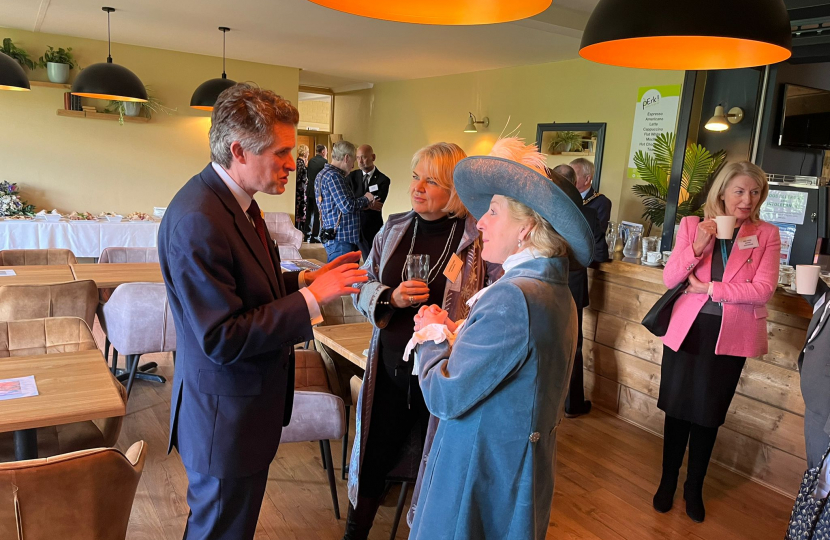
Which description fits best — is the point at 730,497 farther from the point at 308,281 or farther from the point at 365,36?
the point at 365,36

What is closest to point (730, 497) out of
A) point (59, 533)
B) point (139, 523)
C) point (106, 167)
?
point (139, 523)

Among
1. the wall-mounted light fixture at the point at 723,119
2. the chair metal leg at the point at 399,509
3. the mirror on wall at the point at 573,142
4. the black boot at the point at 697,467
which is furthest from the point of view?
the mirror on wall at the point at 573,142

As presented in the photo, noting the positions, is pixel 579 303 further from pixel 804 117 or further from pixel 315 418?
pixel 804 117

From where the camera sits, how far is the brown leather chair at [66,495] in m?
1.29

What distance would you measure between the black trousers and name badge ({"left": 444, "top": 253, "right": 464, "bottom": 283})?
0.43 metres

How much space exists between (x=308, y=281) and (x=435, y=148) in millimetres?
685

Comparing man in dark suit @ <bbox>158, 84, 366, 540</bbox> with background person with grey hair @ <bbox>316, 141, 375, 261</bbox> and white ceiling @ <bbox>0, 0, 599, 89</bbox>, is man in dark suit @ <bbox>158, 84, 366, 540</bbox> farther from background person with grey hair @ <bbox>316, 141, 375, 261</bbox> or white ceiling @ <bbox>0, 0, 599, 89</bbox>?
white ceiling @ <bbox>0, 0, 599, 89</bbox>

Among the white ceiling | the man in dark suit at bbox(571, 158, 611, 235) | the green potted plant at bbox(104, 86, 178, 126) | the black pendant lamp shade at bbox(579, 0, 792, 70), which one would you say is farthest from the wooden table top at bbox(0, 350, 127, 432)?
the green potted plant at bbox(104, 86, 178, 126)

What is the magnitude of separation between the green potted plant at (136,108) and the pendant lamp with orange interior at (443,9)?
24.1ft

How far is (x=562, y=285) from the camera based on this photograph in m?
1.49

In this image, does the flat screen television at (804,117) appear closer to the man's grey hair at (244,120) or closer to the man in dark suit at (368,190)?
the man in dark suit at (368,190)

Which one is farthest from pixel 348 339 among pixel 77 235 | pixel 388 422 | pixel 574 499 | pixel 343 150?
pixel 77 235

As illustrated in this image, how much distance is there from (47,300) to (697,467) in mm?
3409

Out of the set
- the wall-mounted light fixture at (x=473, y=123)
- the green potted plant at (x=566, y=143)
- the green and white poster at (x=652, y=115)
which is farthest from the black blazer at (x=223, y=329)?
the wall-mounted light fixture at (x=473, y=123)
